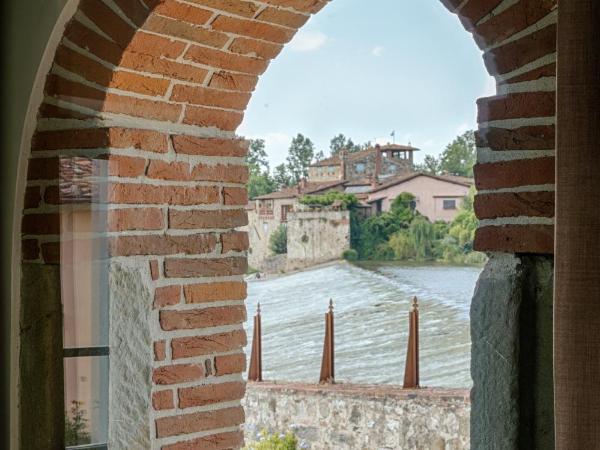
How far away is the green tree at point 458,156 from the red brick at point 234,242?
53cm

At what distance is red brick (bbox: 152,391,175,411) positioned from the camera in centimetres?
168

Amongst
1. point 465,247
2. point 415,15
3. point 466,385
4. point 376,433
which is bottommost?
point 376,433

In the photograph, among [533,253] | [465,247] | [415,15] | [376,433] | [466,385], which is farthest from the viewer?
[376,433]

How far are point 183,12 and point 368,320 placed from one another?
3.19ft

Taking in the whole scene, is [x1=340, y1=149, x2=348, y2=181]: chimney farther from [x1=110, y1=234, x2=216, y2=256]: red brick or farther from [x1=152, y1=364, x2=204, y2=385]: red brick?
[x1=152, y1=364, x2=204, y2=385]: red brick

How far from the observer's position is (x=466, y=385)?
62.9 inches

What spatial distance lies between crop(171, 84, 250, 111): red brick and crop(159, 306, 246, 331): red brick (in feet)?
1.56

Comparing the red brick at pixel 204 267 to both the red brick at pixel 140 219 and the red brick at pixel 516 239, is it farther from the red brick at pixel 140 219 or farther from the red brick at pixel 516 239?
the red brick at pixel 516 239

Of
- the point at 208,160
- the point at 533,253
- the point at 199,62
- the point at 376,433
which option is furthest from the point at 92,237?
the point at 533,253

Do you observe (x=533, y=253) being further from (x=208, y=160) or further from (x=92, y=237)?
(x=92, y=237)

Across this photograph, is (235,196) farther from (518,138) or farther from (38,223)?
(518,138)

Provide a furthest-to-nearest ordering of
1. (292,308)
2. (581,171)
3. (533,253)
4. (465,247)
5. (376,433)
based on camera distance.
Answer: (292,308) < (376,433) < (465,247) < (533,253) < (581,171)

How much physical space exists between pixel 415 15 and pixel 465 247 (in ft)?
2.03

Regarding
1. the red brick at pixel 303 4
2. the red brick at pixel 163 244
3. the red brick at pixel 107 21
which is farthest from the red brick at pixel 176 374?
the red brick at pixel 303 4
